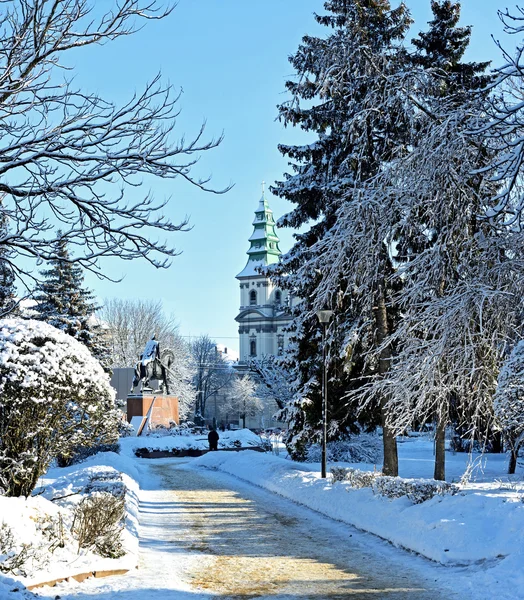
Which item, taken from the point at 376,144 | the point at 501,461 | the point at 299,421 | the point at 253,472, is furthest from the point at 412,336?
the point at 501,461

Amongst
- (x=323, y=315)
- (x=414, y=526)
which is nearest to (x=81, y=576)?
(x=414, y=526)

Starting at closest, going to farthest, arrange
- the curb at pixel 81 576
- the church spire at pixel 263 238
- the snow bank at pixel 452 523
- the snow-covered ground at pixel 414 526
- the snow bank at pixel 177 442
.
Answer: the curb at pixel 81 576
the snow-covered ground at pixel 414 526
the snow bank at pixel 452 523
the snow bank at pixel 177 442
the church spire at pixel 263 238

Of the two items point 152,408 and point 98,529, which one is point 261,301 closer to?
point 152,408

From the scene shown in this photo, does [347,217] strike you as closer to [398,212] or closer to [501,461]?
[398,212]

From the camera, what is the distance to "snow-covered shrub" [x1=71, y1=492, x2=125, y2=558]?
9.20 metres

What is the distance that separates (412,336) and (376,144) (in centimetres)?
662

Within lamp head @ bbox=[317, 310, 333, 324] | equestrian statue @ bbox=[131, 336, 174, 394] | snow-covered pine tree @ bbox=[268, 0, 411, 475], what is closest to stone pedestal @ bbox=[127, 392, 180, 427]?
equestrian statue @ bbox=[131, 336, 174, 394]

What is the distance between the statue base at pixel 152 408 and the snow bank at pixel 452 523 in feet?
97.0

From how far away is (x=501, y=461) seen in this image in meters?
27.1

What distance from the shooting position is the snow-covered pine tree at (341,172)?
16125 millimetres

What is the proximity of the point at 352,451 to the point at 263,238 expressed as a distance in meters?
103

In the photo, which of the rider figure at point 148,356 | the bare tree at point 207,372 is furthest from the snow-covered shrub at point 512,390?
the bare tree at point 207,372

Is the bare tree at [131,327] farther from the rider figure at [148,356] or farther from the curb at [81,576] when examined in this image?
the curb at [81,576]

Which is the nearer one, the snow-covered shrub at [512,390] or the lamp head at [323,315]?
the snow-covered shrub at [512,390]
